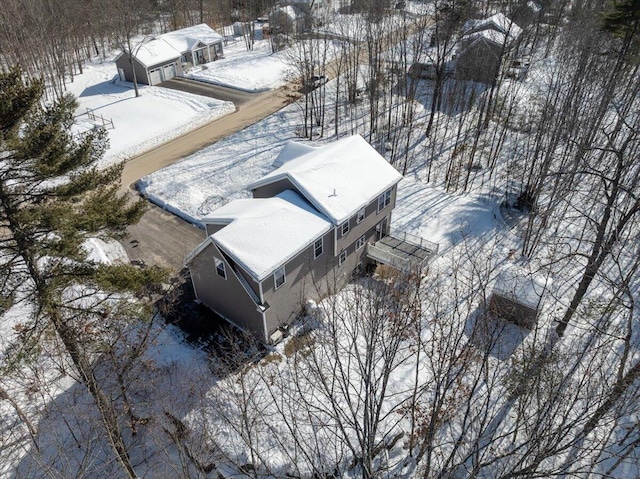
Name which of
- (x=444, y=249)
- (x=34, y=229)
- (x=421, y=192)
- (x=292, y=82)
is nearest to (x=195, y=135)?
(x=292, y=82)

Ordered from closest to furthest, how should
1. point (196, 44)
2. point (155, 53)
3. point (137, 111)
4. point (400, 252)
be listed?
point (400, 252)
point (137, 111)
point (155, 53)
point (196, 44)

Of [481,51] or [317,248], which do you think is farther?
[481,51]

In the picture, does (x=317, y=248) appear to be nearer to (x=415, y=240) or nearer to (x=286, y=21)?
(x=415, y=240)

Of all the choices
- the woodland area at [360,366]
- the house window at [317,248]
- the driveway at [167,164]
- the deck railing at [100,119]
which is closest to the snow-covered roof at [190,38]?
the driveway at [167,164]

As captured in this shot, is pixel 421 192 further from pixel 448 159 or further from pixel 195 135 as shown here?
pixel 195 135

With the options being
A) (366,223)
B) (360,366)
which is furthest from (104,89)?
(360,366)

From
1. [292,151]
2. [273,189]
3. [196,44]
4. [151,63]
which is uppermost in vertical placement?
[292,151]

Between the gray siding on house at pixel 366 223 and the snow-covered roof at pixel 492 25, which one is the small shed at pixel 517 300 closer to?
the gray siding on house at pixel 366 223
